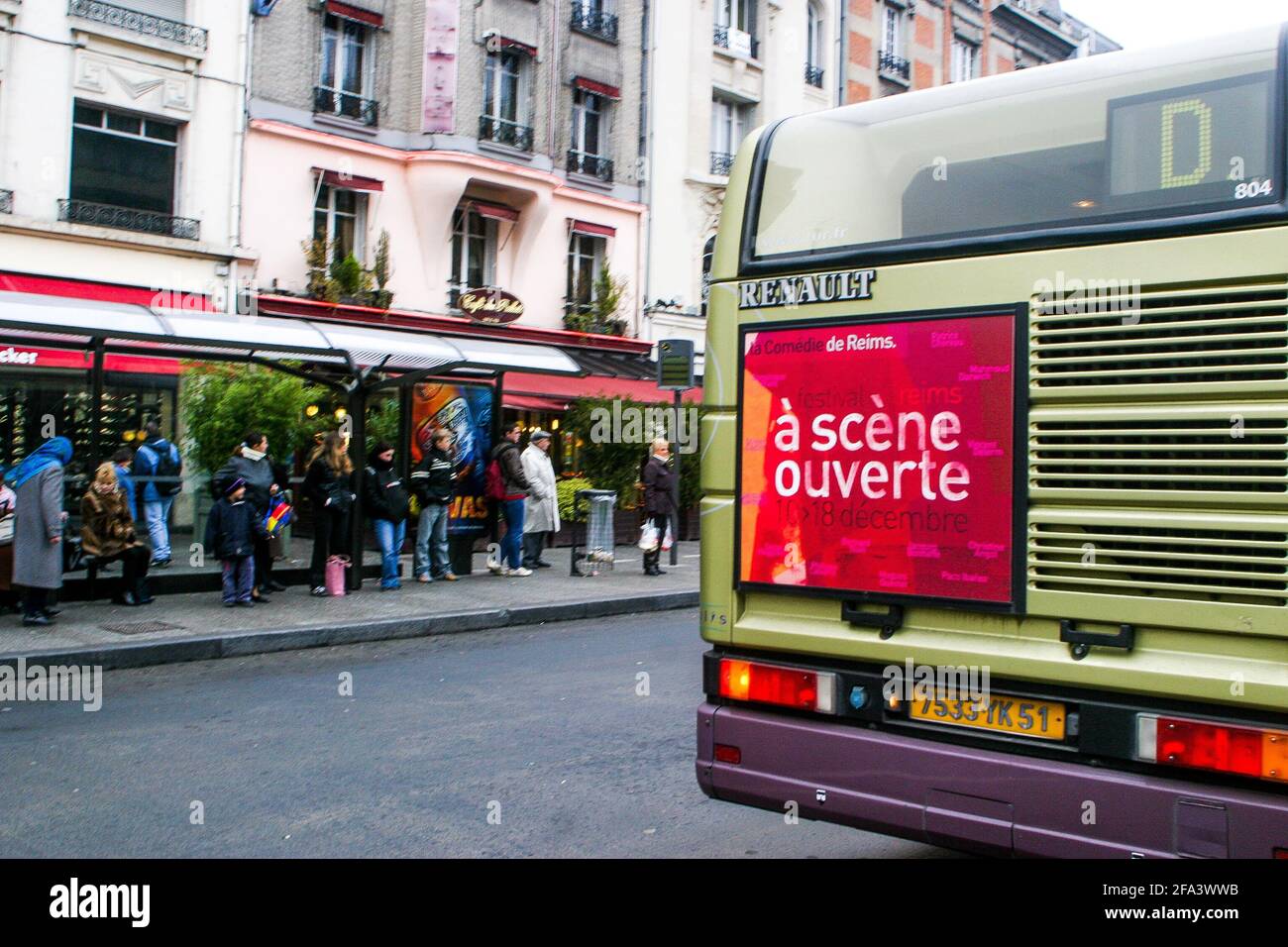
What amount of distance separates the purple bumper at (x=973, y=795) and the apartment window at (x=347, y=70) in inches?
808

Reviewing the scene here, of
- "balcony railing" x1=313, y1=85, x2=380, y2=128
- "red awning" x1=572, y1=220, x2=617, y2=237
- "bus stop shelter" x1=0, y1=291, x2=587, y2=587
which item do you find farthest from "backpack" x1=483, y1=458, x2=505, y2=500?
Result: "red awning" x1=572, y1=220, x2=617, y2=237

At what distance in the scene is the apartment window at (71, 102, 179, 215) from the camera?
63.8 ft

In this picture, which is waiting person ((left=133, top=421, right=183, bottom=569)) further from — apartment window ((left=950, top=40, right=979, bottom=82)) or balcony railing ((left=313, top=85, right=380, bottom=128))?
apartment window ((left=950, top=40, right=979, bottom=82))

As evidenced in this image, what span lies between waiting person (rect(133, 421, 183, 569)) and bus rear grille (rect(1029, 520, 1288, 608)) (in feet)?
35.2

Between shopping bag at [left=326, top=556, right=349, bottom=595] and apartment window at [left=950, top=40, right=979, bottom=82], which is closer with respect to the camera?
shopping bag at [left=326, top=556, right=349, bottom=595]

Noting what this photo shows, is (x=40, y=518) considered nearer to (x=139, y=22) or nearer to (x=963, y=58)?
(x=139, y=22)

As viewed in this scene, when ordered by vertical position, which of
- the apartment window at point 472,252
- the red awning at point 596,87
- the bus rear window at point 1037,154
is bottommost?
the bus rear window at point 1037,154

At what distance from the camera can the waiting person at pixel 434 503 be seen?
46.9 ft

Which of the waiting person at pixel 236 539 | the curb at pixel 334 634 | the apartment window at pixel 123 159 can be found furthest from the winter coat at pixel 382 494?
the apartment window at pixel 123 159

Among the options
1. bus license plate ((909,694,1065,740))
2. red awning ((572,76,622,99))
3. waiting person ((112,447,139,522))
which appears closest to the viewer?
bus license plate ((909,694,1065,740))

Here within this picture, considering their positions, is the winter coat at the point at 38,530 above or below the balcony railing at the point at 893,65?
below

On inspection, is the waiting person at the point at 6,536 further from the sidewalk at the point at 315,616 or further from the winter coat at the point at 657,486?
the winter coat at the point at 657,486

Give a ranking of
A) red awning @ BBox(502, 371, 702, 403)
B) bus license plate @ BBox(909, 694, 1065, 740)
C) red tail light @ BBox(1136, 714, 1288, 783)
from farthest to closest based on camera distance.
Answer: red awning @ BBox(502, 371, 702, 403) < bus license plate @ BBox(909, 694, 1065, 740) < red tail light @ BBox(1136, 714, 1288, 783)
